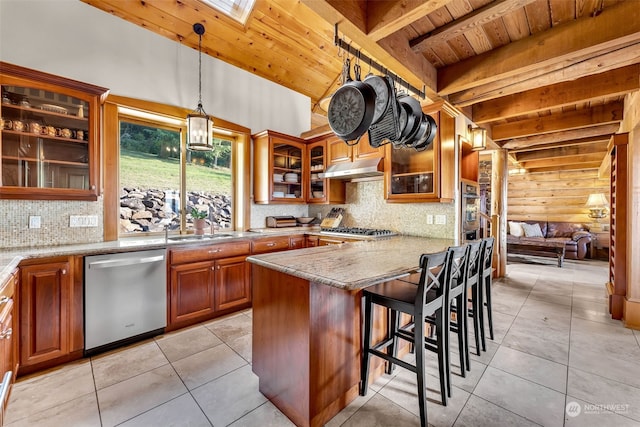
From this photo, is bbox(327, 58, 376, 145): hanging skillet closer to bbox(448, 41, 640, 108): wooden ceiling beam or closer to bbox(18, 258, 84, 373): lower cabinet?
bbox(448, 41, 640, 108): wooden ceiling beam

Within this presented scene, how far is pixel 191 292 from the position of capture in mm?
2844

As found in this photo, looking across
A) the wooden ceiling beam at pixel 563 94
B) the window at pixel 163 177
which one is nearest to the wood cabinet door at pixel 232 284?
the window at pixel 163 177

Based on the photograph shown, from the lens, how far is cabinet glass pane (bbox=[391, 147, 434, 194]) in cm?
309

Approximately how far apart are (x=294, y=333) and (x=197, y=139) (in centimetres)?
238

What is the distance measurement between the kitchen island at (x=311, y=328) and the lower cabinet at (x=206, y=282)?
1323mm

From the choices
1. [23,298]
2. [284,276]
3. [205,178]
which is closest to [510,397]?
[284,276]

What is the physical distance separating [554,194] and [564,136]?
12.8 feet

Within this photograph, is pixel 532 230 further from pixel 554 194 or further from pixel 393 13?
pixel 393 13

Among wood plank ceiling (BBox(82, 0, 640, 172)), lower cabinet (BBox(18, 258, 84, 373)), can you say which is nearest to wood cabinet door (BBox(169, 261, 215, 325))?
lower cabinet (BBox(18, 258, 84, 373))

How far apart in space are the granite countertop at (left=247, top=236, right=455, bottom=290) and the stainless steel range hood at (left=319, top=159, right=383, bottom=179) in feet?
4.29

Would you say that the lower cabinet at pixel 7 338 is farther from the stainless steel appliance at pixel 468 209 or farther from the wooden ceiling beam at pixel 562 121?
the wooden ceiling beam at pixel 562 121

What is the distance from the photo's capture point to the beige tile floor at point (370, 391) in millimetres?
1626

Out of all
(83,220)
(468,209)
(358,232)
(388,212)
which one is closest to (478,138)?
(468,209)

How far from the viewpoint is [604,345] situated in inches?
98.7
